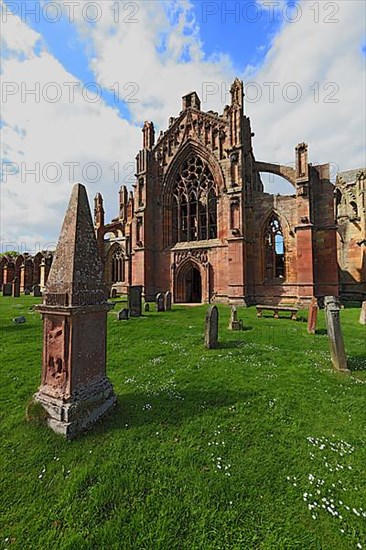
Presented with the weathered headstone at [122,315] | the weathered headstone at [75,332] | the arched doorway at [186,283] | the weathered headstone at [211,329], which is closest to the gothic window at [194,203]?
the arched doorway at [186,283]

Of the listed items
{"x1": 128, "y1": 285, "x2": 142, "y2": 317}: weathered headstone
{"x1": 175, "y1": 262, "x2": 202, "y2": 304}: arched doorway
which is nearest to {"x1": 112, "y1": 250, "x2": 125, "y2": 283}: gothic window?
Result: {"x1": 175, "y1": 262, "x2": 202, "y2": 304}: arched doorway

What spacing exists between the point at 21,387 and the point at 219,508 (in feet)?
14.5

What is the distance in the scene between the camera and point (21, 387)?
5.21 metres

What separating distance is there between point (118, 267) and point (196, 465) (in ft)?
93.7

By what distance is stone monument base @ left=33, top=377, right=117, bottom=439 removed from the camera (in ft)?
12.2

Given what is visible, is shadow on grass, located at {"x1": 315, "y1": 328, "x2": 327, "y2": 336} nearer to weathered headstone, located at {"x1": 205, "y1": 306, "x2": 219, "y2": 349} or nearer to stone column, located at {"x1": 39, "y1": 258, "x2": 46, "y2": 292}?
weathered headstone, located at {"x1": 205, "y1": 306, "x2": 219, "y2": 349}

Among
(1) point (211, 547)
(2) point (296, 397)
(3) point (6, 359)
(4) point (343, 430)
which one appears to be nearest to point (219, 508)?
(1) point (211, 547)

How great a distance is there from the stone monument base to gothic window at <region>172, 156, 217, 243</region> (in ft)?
61.0

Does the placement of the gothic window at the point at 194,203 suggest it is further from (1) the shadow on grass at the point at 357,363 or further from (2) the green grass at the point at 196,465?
(2) the green grass at the point at 196,465

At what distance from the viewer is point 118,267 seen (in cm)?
3053

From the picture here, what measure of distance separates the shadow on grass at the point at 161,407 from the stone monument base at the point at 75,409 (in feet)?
0.60

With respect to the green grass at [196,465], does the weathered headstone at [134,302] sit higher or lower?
higher

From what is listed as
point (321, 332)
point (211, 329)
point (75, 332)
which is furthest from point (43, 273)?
point (75, 332)

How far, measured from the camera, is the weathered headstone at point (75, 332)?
3.83 meters
